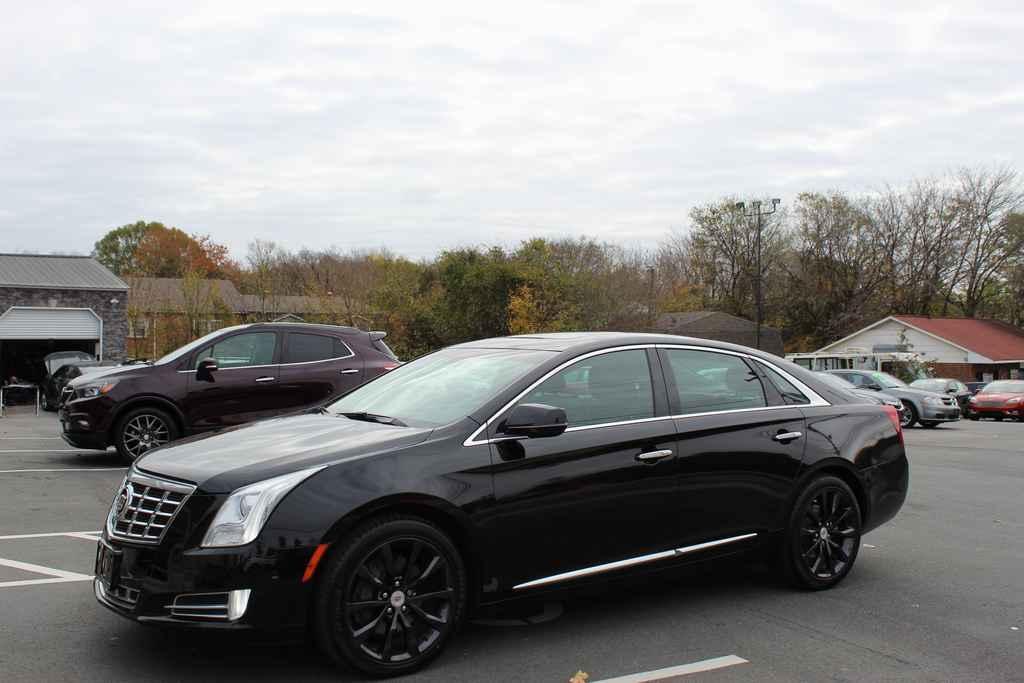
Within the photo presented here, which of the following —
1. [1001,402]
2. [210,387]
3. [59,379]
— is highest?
[59,379]

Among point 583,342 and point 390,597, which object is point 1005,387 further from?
point 390,597

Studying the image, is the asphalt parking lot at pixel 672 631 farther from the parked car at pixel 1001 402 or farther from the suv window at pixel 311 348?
the parked car at pixel 1001 402

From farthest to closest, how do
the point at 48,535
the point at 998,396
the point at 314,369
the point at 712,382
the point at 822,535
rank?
the point at 998,396 → the point at 314,369 → the point at 48,535 → the point at 822,535 → the point at 712,382

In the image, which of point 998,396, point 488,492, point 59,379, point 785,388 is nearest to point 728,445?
point 785,388

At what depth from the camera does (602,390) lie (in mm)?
5246

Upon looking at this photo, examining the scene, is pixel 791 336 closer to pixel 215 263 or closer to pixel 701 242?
pixel 701 242

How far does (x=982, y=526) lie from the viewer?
27.7ft

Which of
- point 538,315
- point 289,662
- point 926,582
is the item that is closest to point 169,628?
point 289,662

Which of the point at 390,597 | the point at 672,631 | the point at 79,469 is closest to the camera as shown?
the point at 390,597

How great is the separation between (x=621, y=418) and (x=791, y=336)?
62.6m

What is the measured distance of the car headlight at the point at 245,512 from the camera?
13.3 ft

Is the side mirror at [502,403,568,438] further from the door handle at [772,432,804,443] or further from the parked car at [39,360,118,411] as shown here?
the parked car at [39,360,118,411]

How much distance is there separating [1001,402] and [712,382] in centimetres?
2970

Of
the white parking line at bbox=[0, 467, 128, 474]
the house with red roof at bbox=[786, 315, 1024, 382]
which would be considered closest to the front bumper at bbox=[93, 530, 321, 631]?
the white parking line at bbox=[0, 467, 128, 474]
